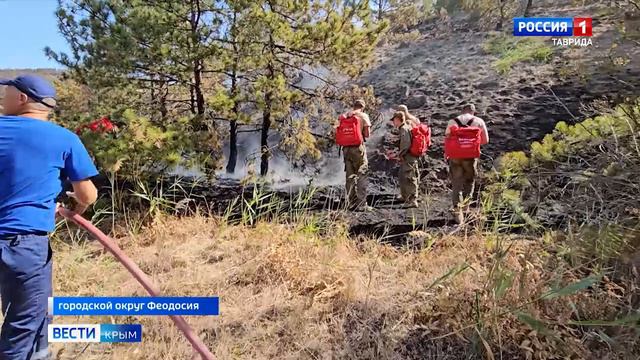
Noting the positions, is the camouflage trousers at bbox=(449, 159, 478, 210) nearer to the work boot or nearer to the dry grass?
the work boot

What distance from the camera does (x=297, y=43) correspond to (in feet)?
23.3

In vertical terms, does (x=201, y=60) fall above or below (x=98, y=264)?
above

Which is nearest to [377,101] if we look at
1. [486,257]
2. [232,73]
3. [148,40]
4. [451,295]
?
[232,73]

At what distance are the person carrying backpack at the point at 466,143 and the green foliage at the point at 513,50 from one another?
276 inches

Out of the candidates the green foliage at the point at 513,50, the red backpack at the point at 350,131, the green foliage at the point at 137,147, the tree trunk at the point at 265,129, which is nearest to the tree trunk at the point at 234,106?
the tree trunk at the point at 265,129

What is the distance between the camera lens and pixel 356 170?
7.54m

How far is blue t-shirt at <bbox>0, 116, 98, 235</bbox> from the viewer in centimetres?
227

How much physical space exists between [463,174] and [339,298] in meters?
3.90

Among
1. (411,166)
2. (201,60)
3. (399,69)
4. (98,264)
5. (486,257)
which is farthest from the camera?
(399,69)

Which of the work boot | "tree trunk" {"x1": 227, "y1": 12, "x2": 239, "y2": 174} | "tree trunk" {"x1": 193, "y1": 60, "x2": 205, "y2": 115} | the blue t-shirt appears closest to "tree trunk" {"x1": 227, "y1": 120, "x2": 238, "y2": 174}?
"tree trunk" {"x1": 227, "y1": 12, "x2": 239, "y2": 174}

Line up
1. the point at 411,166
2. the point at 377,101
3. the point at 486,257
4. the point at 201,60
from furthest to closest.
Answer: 1. the point at 377,101
2. the point at 411,166
3. the point at 201,60
4. the point at 486,257

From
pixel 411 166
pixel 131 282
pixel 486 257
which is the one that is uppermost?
pixel 411 166

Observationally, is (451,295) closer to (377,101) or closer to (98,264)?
(98,264)

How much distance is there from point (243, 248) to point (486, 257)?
2.26 m
